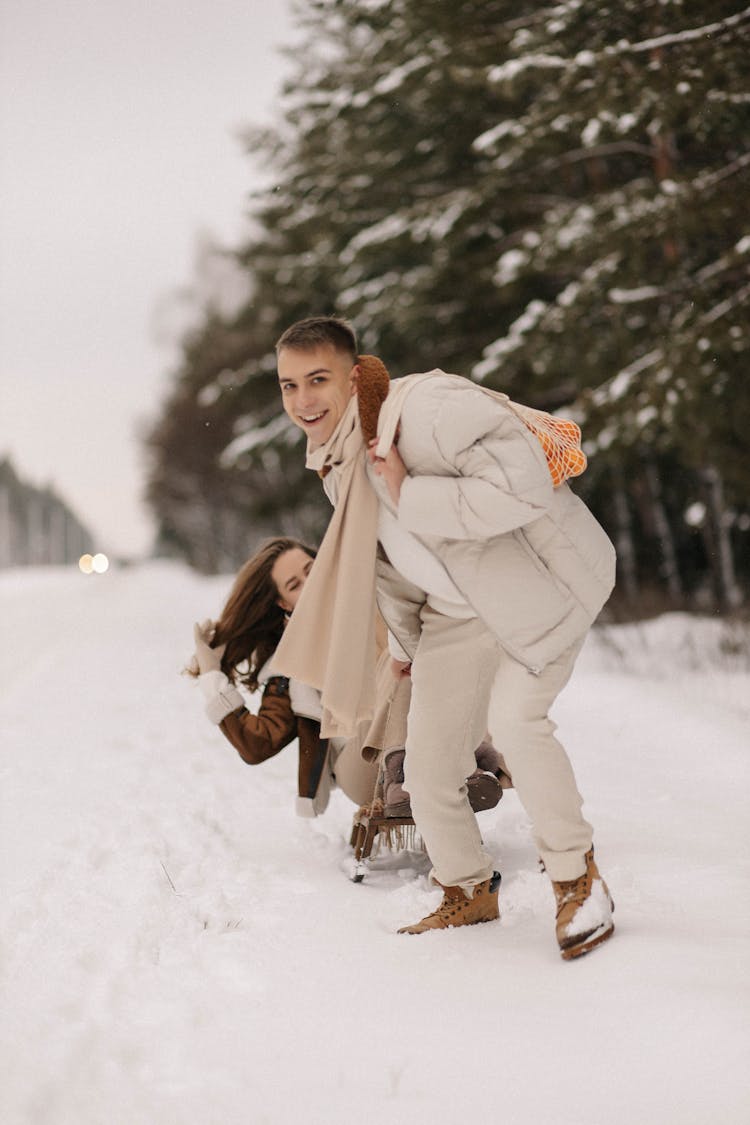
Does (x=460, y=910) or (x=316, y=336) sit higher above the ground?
(x=316, y=336)

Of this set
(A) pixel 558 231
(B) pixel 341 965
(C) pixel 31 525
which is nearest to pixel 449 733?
(B) pixel 341 965

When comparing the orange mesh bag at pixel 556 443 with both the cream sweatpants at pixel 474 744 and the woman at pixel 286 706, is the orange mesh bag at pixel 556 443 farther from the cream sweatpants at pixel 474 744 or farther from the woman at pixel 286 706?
the woman at pixel 286 706

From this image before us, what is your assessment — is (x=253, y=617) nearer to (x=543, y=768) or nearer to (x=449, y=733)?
(x=449, y=733)

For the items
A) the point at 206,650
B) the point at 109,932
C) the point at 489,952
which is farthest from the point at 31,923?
the point at 489,952

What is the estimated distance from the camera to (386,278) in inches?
385

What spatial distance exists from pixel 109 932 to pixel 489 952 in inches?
44.4

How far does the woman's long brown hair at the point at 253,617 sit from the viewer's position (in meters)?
3.52

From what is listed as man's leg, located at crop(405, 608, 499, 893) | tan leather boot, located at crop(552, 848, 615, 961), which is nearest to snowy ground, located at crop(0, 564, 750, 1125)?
tan leather boot, located at crop(552, 848, 615, 961)

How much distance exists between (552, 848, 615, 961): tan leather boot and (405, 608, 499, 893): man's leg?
1.19ft

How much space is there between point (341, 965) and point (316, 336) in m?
1.72

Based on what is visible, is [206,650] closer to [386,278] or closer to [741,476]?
[741,476]

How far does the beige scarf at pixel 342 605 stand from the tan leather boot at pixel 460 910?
0.63 metres

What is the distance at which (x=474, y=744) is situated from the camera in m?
2.71

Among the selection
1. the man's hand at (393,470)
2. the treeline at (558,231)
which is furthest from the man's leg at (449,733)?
the treeline at (558,231)
